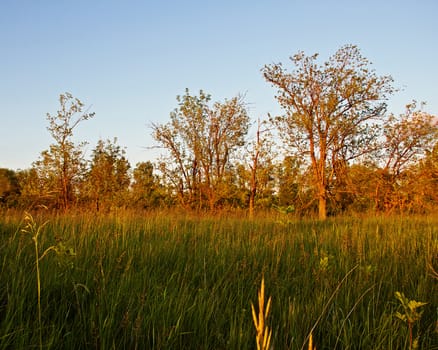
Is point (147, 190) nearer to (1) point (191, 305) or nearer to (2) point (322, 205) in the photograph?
(2) point (322, 205)

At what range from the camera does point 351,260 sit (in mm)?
4148

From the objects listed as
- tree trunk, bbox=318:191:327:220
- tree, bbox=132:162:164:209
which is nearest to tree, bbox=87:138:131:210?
tree, bbox=132:162:164:209

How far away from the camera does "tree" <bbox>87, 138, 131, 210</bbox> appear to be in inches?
755

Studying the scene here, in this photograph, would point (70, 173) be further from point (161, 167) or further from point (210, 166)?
point (210, 166)

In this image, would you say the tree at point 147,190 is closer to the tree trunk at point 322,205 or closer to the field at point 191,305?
the tree trunk at point 322,205

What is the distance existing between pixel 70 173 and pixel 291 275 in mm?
16875

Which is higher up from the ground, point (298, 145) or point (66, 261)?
point (298, 145)

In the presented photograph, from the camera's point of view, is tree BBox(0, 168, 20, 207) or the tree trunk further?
the tree trunk

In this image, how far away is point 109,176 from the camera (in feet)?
68.3

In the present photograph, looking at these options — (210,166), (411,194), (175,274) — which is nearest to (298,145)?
(411,194)

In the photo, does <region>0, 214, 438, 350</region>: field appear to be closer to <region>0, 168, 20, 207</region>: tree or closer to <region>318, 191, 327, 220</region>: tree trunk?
<region>0, 168, 20, 207</region>: tree

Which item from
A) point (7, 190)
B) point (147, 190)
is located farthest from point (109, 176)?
point (7, 190)

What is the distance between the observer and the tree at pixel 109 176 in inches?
755

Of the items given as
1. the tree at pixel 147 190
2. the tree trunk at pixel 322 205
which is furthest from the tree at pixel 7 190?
the tree trunk at pixel 322 205
